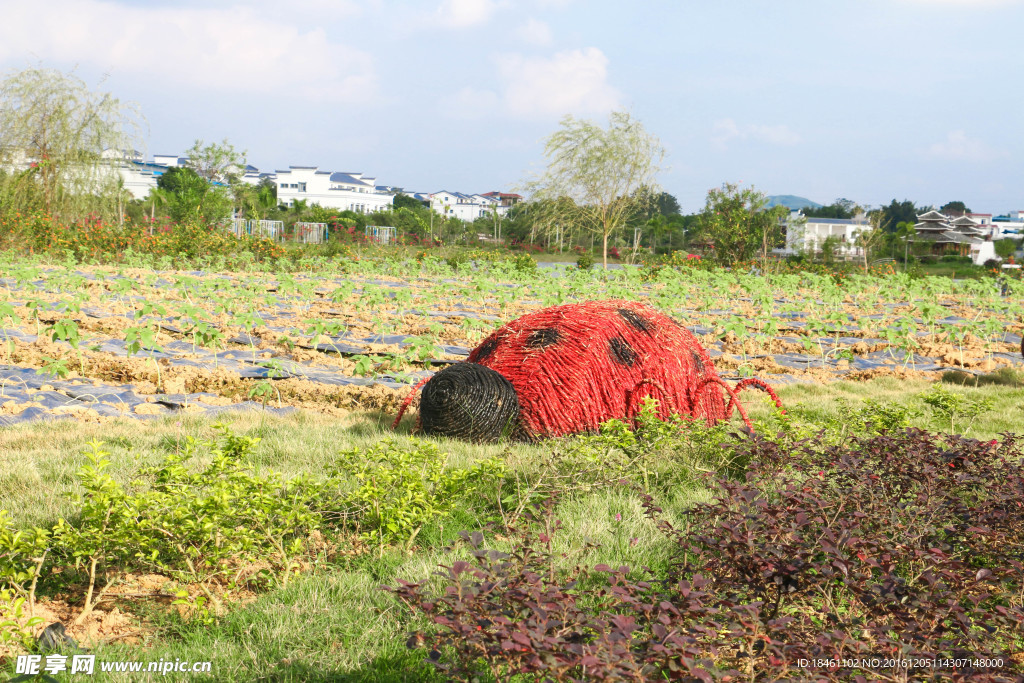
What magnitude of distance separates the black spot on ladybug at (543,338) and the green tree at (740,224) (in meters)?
24.3

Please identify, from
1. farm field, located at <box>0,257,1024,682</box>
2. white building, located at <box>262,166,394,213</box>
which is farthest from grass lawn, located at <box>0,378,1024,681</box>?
white building, located at <box>262,166,394,213</box>

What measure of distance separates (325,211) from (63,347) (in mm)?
35421

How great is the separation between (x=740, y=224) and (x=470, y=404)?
25.4m

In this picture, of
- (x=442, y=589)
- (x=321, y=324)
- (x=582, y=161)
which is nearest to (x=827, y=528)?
(x=442, y=589)

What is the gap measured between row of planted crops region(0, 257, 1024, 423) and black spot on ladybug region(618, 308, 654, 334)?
2247 millimetres

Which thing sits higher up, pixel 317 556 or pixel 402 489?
pixel 402 489

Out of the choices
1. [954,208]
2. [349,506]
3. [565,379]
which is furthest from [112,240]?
[954,208]

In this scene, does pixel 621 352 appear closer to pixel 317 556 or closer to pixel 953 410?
pixel 317 556

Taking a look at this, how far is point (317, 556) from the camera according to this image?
329cm

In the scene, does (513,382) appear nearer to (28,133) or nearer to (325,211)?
(28,133)

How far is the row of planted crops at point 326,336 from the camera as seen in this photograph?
6.64 metres

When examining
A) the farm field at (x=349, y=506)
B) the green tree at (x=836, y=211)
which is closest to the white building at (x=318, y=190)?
the green tree at (x=836, y=211)

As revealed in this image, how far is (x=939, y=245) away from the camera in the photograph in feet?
191

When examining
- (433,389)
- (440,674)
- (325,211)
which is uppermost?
(325,211)
